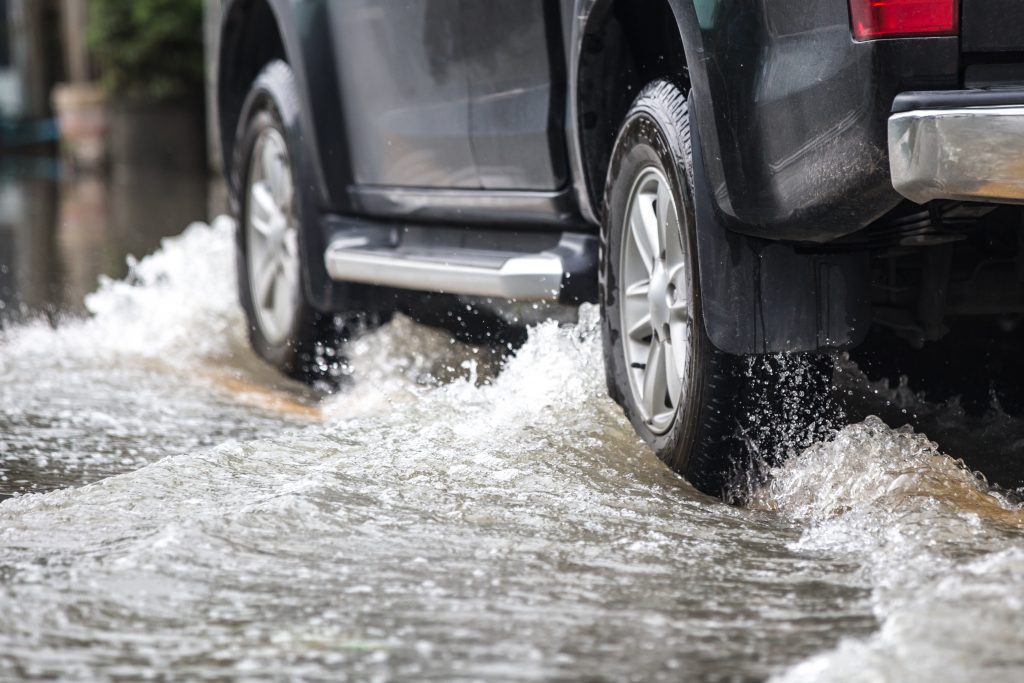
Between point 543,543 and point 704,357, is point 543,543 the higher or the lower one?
the lower one

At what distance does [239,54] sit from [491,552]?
3204mm

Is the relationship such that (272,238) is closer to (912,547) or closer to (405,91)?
(405,91)

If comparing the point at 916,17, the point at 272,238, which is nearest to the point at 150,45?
the point at 272,238

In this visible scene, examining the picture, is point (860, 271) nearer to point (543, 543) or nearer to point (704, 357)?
point (704, 357)

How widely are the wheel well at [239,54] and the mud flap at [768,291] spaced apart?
264cm

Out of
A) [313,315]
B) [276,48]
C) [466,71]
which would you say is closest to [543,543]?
[466,71]

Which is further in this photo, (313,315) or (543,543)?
(313,315)

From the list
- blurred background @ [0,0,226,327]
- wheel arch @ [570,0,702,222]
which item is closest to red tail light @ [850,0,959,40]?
wheel arch @ [570,0,702,222]

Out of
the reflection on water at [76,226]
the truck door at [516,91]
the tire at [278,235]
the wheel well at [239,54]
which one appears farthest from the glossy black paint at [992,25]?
the reflection on water at [76,226]

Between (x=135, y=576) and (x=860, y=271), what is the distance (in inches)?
56.3

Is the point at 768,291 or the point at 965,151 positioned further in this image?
the point at 768,291

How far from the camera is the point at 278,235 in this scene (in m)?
5.16

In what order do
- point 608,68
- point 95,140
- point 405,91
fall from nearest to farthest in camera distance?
point 608,68 < point 405,91 < point 95,140

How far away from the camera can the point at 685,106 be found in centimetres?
321
